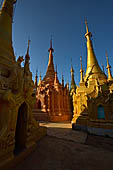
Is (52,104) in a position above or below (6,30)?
below

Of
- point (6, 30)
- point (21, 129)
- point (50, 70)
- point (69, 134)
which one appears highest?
point (50, 70)

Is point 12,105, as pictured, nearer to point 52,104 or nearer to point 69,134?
point 69,134

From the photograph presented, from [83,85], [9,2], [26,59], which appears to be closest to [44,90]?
[83,85]

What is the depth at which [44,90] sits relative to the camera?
2422cm

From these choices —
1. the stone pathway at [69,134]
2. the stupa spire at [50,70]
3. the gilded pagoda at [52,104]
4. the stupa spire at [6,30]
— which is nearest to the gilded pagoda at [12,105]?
the stupa spire at [6,30]

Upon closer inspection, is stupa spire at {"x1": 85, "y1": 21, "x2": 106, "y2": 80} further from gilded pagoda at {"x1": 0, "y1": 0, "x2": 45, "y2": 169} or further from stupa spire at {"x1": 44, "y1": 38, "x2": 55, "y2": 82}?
stupa spire at {"x1": 44, "y1": 38, "x2": 55, "y2": 82}

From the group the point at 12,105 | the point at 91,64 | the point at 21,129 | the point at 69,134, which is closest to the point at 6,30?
the point at 12,105

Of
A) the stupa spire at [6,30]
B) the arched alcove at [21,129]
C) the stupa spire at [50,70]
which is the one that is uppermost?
the stupa spire at [50,70]

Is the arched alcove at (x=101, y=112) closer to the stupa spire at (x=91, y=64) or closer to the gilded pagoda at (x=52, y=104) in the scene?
the stupa spire at (x=91, y=64)

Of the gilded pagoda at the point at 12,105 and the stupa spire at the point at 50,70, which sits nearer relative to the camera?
the gilded pagoda at the point at 12,105

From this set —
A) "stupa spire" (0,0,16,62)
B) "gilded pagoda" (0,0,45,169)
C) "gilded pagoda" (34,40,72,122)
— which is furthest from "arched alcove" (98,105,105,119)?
"gilded pagoda" (34,40,72,122)

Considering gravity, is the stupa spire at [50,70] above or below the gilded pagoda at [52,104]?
above

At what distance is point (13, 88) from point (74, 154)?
4.97 metres

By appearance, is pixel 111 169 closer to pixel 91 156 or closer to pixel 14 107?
pixel 91 156
